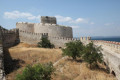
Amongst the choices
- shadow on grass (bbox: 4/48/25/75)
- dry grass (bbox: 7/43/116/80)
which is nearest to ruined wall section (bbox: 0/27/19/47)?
dry grass (bbox: 7/43/116/80)

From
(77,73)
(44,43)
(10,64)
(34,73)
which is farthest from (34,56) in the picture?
(34,73)

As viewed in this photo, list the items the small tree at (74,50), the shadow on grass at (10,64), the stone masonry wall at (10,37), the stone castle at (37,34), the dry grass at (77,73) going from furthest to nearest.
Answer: the stone castle at (37,34)
the stone masonry wall at (10,37)
the small tree at (74,50)
the shadow on grass at (10,64)
the dry grass at (77,73)

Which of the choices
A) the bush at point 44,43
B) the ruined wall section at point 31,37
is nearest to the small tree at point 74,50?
the bush at point 44,43

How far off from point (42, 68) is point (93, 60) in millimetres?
7954

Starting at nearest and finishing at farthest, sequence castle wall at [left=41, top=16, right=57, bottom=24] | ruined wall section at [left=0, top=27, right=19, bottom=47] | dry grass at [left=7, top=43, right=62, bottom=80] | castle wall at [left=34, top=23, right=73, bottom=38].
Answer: dry grass at [left=7, top=43, right=62, bottom=80] < ruined wall section at [left=0, top=27, right=19, bottom=47] < castle wall at [left=34, top=23, right=73, bottom=38] < castle wall at [left=41, top=16, right=57, bottom=24]

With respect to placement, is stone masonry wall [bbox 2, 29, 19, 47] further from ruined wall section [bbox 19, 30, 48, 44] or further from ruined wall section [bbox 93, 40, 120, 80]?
ruined wall section [bbox 93, 40, 120, 80]

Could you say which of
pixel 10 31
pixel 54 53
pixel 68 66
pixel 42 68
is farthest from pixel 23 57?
pixel 42 68

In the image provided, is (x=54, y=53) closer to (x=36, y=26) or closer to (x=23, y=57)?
(x=23, y=57)

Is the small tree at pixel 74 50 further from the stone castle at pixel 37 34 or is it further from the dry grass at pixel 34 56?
the stone castle at pixel 37 34

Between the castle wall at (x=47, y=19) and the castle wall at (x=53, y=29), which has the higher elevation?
the castle wall at (x=47, y=19)

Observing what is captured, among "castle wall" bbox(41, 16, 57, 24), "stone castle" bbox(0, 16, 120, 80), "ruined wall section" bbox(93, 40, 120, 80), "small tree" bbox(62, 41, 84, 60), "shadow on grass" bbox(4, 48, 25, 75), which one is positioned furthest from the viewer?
"castle wall" bbox(41, 16, 57, 24)

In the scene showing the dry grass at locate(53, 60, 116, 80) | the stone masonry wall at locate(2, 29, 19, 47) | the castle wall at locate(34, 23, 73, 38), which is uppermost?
the castle wall at locate(34, 23, 73, 38)

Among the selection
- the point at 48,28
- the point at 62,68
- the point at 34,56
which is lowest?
the point at 62,68

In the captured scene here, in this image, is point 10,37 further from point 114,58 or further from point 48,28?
point 114,58
